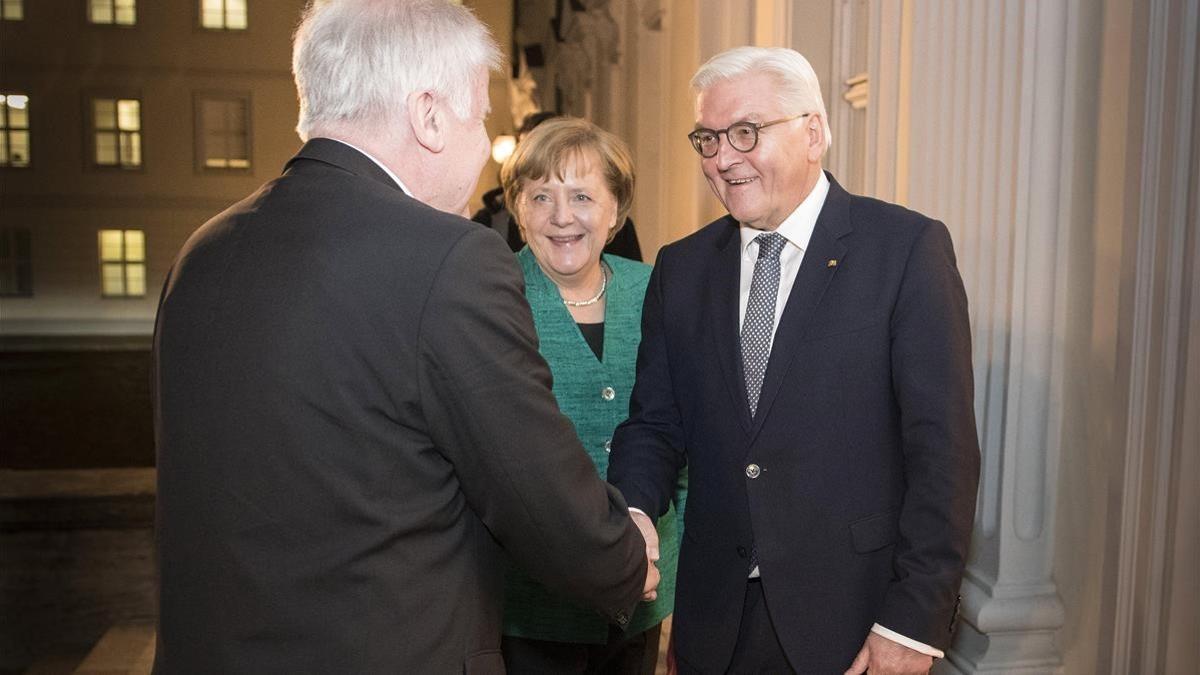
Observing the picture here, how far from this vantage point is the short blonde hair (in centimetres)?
280

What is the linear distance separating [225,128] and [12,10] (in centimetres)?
835

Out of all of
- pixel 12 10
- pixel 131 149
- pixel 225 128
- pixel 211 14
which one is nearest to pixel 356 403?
pixel 225 128

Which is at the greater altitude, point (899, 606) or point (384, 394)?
point (384, 394)

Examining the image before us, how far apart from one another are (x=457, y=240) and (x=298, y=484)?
0.37m

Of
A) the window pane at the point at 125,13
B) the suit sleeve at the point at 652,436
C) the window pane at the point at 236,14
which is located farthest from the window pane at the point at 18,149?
the suit sleeve at the point at 652,436

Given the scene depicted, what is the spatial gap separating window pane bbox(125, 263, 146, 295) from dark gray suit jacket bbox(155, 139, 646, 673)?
103 feet

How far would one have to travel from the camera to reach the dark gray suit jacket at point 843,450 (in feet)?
6.43

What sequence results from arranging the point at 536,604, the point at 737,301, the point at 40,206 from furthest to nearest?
1. the point at 40,206
2. the point at 536,604
3. the point at 737,301

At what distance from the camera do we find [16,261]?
30.7 m

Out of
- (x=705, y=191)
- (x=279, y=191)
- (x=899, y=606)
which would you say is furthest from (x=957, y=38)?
(x=705, y=191)

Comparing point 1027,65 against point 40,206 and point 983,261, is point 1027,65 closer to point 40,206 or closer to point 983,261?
point 983,261

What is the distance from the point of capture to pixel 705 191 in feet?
17.5

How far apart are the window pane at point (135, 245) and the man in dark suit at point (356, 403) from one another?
3056cm

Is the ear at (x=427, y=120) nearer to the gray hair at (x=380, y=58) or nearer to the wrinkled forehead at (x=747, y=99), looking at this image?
the gray hair at (x=380, y=58)
